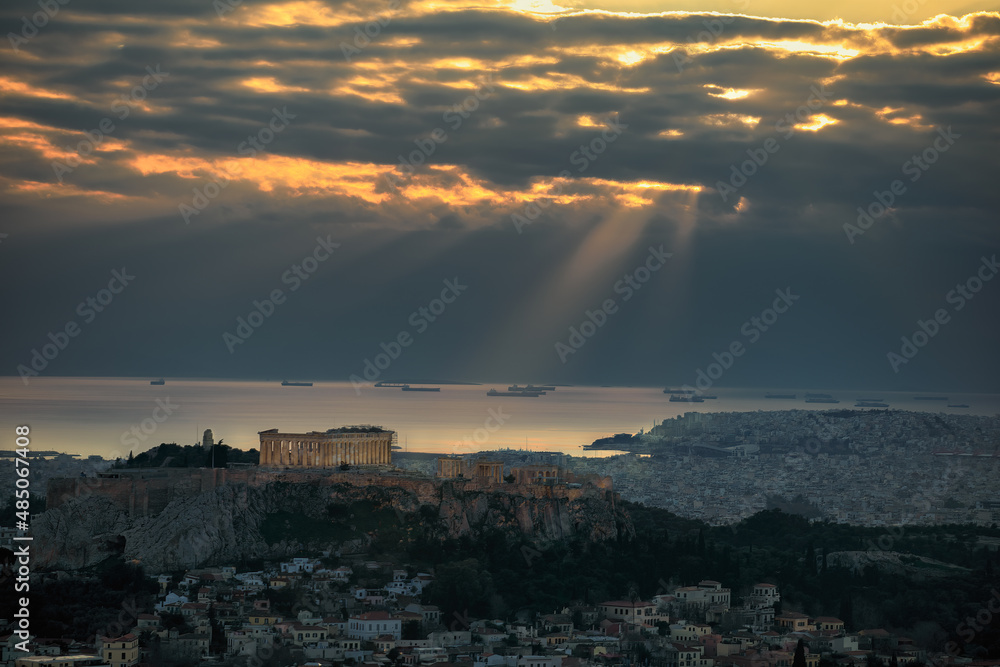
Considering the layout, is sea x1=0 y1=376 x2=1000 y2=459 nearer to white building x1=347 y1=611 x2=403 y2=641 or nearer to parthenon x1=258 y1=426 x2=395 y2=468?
parthenon x1=258 y1=426 x2=395 y2=468

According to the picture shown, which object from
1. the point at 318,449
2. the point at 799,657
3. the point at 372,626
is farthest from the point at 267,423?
the point at 799,657

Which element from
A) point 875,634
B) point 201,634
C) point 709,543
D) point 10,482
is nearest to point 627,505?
point 709,543

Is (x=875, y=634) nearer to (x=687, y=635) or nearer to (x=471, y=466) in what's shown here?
(x=687, y=635)

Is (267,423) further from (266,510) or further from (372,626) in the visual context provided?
(372,626)

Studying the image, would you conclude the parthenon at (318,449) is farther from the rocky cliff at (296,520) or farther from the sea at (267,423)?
the sea at (267,423)

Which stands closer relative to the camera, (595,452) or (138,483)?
(138,483)
